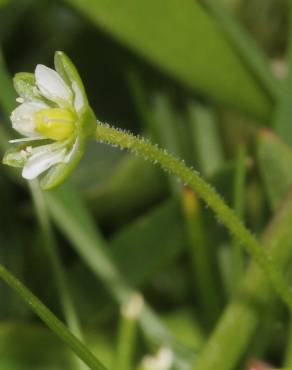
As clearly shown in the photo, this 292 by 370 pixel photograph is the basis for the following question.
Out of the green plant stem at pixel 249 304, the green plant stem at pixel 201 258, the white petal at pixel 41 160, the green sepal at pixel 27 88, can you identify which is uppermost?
the green sepal at pixel 27 88

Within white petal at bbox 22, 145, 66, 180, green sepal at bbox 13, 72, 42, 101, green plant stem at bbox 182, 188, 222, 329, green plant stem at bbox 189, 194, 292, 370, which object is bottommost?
green plant stem at bbox 189, 194, 292, 370

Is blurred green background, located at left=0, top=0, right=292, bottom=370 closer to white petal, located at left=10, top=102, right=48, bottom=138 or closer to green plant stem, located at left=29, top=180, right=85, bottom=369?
green plant stem, located at left=29, top=180, right=85, bottom=369

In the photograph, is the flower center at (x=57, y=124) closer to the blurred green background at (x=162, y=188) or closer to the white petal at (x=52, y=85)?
the white petal at (x=52, y=85)

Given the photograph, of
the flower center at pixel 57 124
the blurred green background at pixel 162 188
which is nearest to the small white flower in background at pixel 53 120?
the flower center at pixel 57 124

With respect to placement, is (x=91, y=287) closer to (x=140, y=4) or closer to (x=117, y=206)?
(x=117, y=206)

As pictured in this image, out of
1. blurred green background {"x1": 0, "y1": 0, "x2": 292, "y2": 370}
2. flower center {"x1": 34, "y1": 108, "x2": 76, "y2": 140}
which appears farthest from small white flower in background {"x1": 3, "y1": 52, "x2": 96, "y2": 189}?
blurred green background {"x1": 0, "y1": 0, "x2": 292, "y2": 370}

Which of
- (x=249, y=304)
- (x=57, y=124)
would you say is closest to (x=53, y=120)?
(x=57, y=124)
